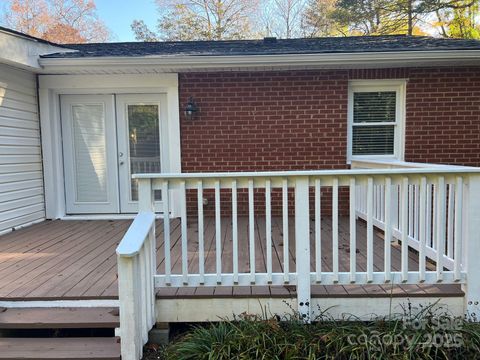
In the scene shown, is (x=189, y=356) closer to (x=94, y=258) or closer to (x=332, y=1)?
(x=94, y=258)

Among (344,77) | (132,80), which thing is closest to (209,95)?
(132,80)

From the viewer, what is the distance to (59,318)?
2449 millimetres

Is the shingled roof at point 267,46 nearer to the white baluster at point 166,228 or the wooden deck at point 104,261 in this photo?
the wooden deck at point 104,261

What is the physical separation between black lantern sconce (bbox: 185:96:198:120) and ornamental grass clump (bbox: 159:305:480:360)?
11.3 ft

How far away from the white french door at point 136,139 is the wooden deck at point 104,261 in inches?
24.7

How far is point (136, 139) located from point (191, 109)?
1027mm

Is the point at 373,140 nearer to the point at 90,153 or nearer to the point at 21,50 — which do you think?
the point at 90,153

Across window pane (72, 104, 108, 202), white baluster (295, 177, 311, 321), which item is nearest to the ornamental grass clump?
white baluster (295, 177, 311, 321)

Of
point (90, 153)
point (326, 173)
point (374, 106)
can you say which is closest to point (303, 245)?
point (326, 173)

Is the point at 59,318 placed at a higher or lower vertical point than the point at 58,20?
lower

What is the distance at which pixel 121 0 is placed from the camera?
1855 cm

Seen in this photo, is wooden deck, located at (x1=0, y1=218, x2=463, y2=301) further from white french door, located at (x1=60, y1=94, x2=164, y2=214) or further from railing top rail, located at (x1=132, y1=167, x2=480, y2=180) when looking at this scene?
railing top rail, located at (x1=132, y1=167, x2=480, y2=180)

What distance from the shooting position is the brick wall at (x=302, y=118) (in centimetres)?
515

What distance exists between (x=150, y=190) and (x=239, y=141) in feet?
9.96
